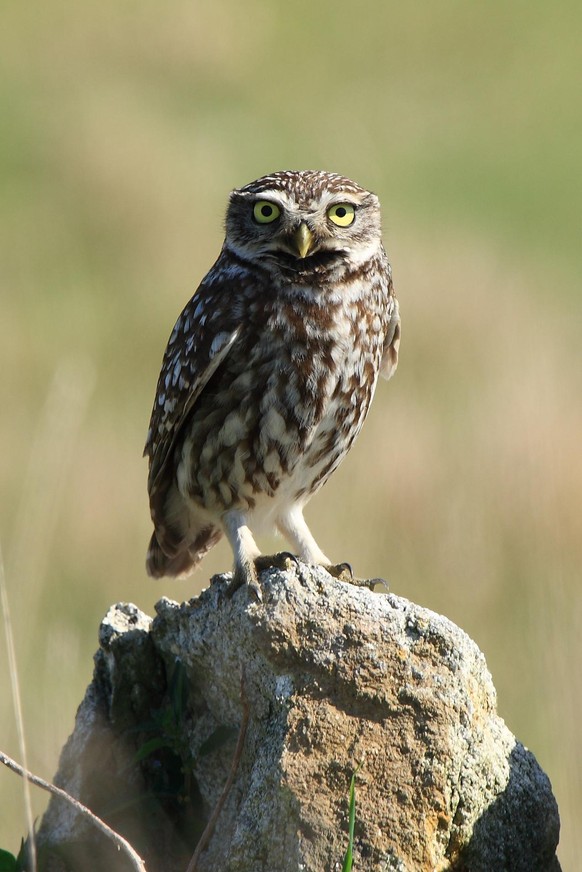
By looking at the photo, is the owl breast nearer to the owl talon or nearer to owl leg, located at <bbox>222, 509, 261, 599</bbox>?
owl leg, located at <bbox>222, 509, 261, 599</bbox>

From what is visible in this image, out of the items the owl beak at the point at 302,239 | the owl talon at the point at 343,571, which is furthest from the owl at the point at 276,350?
the owl talon at the point at 343,571

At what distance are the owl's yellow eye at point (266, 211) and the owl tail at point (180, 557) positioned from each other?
1.14 m

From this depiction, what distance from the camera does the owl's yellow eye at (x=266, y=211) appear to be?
4309mm

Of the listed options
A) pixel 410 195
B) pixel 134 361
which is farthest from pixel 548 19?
pixel 134 361

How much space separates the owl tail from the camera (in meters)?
4.96

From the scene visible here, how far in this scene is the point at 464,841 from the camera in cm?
305

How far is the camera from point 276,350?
4273 mm

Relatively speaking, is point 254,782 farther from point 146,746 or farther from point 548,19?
point 548,19

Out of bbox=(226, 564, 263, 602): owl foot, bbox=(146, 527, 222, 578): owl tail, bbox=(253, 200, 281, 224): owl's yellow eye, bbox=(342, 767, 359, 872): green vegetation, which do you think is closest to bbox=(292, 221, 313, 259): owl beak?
bbox=(253, 200, 281, 224): owl's yellow eye

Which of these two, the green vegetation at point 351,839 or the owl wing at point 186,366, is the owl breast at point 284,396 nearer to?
the owl wing at point 186,366

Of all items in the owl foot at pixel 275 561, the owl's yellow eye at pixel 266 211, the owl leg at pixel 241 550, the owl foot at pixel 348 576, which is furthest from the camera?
the owl's yellow eye at pixel 266 211

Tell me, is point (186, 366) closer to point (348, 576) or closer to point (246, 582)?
point (348, 576)

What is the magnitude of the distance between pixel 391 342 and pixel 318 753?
2.06 metres

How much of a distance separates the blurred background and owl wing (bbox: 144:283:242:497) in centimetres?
61
